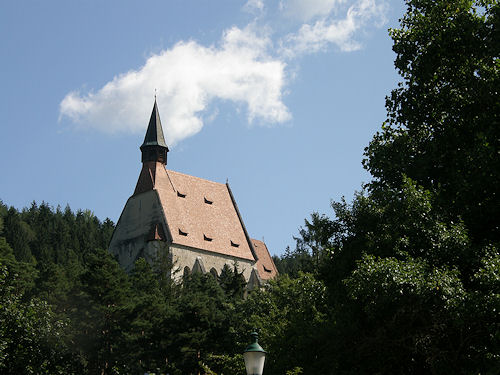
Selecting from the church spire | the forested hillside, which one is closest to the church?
the church spire

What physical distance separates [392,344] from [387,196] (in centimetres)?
371

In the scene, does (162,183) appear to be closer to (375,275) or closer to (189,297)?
(189,297)

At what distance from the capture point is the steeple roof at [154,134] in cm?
7362

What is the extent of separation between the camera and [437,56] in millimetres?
20156

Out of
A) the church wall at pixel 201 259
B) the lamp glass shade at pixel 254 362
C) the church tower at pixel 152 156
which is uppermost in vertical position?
the church tower at pixel 152 156

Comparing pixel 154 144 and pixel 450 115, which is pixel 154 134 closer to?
pixel 154 144

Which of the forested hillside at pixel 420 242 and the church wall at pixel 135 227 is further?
the church wall at pixel 135 227

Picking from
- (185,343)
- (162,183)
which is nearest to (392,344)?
(185,343)

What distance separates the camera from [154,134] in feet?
244

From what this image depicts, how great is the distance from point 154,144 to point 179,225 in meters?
9.04

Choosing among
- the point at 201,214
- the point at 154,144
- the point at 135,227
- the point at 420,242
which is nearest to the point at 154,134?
the point at 154,144

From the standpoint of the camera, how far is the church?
6850 centimetres

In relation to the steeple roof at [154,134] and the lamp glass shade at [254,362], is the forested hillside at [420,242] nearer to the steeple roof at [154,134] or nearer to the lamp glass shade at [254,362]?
the lamp glass shade at [254,362]

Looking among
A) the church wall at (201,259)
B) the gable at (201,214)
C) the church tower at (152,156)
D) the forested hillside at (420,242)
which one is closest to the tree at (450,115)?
the forested hillside at (420,242)
